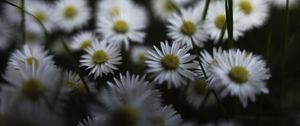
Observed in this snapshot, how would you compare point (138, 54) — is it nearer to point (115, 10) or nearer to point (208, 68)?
point (115, 10)

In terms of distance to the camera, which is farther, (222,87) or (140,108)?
(222,87)

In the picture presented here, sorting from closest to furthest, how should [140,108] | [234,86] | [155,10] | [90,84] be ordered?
[140,108], [234,86], [90,84], [155,10]

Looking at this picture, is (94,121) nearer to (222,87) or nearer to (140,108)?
(140,108)

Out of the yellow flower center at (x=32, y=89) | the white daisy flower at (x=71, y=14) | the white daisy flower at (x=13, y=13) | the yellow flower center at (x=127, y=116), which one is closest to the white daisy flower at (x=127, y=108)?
the yellow flower center at (x=127, y=116)

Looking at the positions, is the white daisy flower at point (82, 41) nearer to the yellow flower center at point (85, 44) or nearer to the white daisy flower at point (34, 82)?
the yellow flower center at point (85, 44)

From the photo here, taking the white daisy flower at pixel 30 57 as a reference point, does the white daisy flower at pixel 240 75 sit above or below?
below

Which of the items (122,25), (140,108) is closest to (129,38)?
(122,25)

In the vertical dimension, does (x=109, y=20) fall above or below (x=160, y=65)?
above
